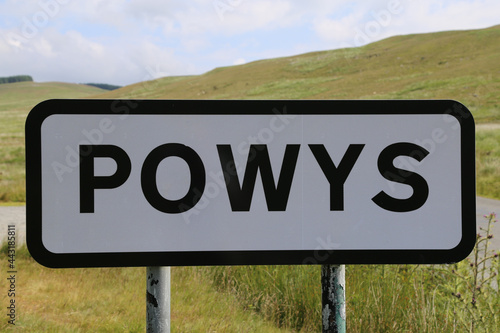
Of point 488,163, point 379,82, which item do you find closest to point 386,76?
point 379,82

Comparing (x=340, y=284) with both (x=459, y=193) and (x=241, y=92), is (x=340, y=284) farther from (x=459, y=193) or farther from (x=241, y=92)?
(x=241, y=92)

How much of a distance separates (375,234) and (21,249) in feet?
17.1

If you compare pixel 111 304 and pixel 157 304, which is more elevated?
pixel 157 304

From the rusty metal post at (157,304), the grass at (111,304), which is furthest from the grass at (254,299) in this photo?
the rusty metal post at (157,304)

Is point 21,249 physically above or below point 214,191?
below

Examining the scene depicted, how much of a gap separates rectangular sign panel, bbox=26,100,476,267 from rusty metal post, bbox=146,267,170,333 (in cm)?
5

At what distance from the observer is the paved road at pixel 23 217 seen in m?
7.19

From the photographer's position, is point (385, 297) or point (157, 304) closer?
point (157, 304)

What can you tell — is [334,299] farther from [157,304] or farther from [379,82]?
[379,82]

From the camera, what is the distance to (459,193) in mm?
1271

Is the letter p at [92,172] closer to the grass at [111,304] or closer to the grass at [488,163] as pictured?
the grass at [111,304]

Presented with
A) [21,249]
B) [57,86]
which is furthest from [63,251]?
[57,86]

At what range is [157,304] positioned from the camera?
1206mm

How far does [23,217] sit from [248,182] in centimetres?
856
